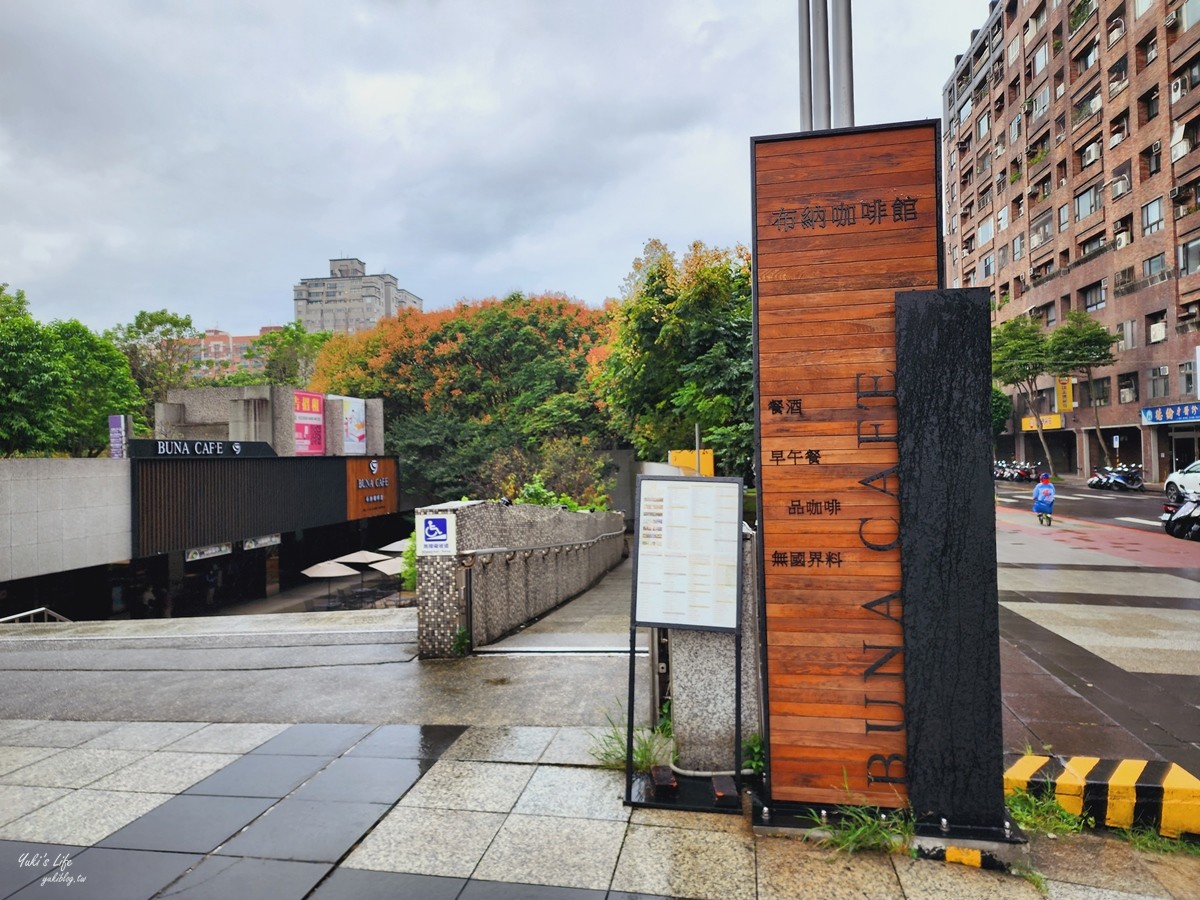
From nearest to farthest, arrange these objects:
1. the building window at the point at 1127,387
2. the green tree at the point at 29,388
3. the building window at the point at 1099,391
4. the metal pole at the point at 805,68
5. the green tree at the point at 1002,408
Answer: the metal pole at the point at 805,68
the green tree at the point at 29,388
the building window at the point at 1127,387
the building window at the point at 1099,391
the green tree at the point at 1002,408

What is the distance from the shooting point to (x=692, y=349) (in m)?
18.9

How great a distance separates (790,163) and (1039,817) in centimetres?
386

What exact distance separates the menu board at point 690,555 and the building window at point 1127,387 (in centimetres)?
4698

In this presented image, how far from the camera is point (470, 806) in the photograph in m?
4.18

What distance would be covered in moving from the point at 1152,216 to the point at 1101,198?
5354mm

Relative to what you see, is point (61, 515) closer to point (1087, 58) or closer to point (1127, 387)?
point (1127, 387)

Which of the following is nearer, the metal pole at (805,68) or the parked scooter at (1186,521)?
the metal pole at (805,68)

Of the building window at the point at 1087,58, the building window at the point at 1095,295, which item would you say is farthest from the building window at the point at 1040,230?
the building window at the point at 1087,58

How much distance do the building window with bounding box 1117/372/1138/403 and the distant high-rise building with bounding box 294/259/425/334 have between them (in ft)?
394

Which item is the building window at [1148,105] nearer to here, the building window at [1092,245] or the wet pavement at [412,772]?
the building window at [1092,245]

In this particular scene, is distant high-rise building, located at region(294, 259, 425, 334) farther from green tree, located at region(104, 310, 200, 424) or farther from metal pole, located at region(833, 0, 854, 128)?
metal pole, located at region(833, 0, 854, 128)

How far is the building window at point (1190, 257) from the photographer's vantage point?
3528 cm

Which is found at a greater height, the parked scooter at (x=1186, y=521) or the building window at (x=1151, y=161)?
the building window at (x=1151, y=161)

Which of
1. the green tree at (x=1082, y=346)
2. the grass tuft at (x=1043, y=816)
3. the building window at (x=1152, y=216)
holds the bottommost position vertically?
the grass tuft at (x=1043, y=816)
